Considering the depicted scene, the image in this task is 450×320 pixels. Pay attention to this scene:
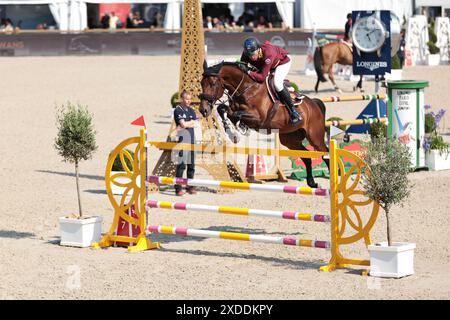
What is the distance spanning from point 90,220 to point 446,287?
15.3 feet

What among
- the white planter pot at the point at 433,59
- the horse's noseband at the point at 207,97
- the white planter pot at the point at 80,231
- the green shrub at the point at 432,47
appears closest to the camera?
the white planter pot at the point at 80,231

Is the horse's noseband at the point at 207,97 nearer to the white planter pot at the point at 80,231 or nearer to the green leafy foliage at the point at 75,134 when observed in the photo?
the green leafy foliage at the point at 75,134

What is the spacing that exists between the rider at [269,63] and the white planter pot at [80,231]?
9.08 ft

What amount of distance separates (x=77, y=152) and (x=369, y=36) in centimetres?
917

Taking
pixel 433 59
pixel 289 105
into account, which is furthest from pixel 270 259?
pixel 433 59

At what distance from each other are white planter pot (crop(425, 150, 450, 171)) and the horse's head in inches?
246

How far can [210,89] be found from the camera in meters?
13.3

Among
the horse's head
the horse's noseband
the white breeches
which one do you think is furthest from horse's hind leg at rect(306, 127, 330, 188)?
the horse's noseband

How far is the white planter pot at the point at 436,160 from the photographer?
18.5 meters

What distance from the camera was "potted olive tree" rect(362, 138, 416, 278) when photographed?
36.2 feet

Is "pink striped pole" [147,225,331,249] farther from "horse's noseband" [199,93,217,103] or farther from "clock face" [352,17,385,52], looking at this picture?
"clock face" [352,17,385,52]

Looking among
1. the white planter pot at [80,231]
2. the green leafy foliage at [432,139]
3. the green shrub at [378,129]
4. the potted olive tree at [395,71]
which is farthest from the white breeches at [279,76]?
the potted olive tree at [395,71]

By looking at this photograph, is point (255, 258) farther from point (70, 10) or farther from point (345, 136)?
point (70, 10)

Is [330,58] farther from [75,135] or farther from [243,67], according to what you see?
[75,135]
